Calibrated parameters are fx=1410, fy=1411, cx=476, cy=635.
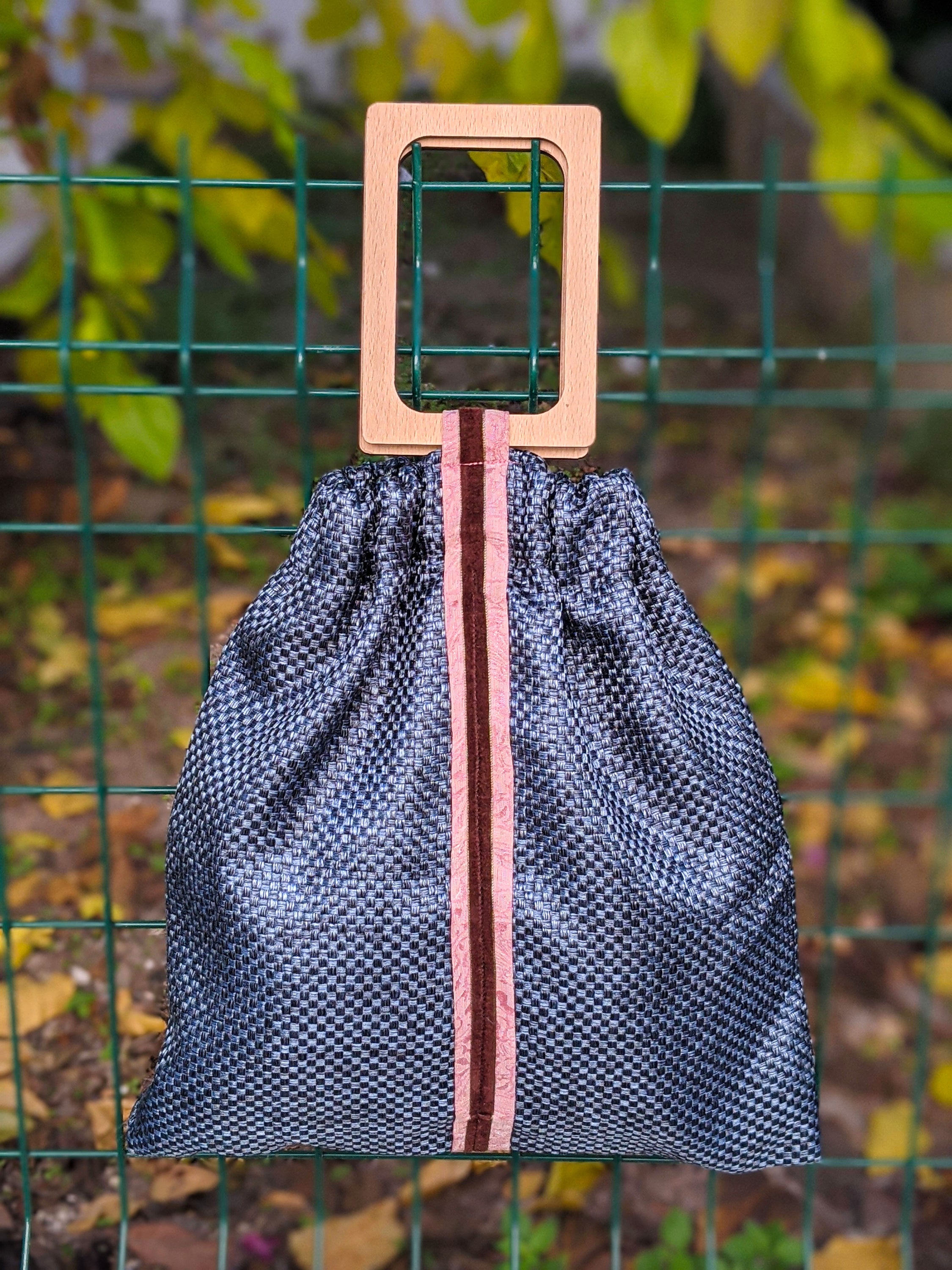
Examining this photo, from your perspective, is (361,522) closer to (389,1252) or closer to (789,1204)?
(389,1252)

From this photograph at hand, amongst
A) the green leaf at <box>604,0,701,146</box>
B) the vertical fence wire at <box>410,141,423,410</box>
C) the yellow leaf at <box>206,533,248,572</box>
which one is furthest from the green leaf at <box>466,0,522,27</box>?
the yellow leaf at <box>206,533,248,572</box>

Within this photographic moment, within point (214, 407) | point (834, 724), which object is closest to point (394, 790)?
point (834, 724)

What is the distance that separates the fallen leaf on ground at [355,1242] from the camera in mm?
1846

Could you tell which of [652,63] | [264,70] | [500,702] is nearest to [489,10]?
[652,63]

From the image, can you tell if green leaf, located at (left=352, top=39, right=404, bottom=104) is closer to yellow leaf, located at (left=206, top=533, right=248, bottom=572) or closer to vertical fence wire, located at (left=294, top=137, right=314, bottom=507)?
vertical fence wire, located at (left=294, top=137, right=314, bottom=507)

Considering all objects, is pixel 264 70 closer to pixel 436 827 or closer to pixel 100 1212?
pixel 436 827

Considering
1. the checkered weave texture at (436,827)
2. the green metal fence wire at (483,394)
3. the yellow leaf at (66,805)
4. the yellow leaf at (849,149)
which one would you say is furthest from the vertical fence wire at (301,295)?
Result: the yellow leaf at (66,805)

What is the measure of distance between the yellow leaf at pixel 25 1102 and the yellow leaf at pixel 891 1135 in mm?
1169

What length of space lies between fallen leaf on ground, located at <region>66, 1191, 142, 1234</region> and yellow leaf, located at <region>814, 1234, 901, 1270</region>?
0.91 metres

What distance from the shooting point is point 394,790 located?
1242 millimetres

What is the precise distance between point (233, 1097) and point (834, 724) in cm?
227

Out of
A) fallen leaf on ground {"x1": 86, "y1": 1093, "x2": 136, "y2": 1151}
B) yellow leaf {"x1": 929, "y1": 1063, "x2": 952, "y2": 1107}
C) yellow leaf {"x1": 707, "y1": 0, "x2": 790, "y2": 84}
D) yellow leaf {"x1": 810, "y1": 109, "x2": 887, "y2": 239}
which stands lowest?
yellow leaf {"x1": 929, "y1": 1063, "x2": 952, "y2": 1107}

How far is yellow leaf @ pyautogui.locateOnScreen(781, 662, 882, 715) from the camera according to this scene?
322 cm

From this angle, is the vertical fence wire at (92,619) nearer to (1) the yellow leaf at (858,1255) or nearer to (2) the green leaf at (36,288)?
(2) the green leaf at (36,288)
